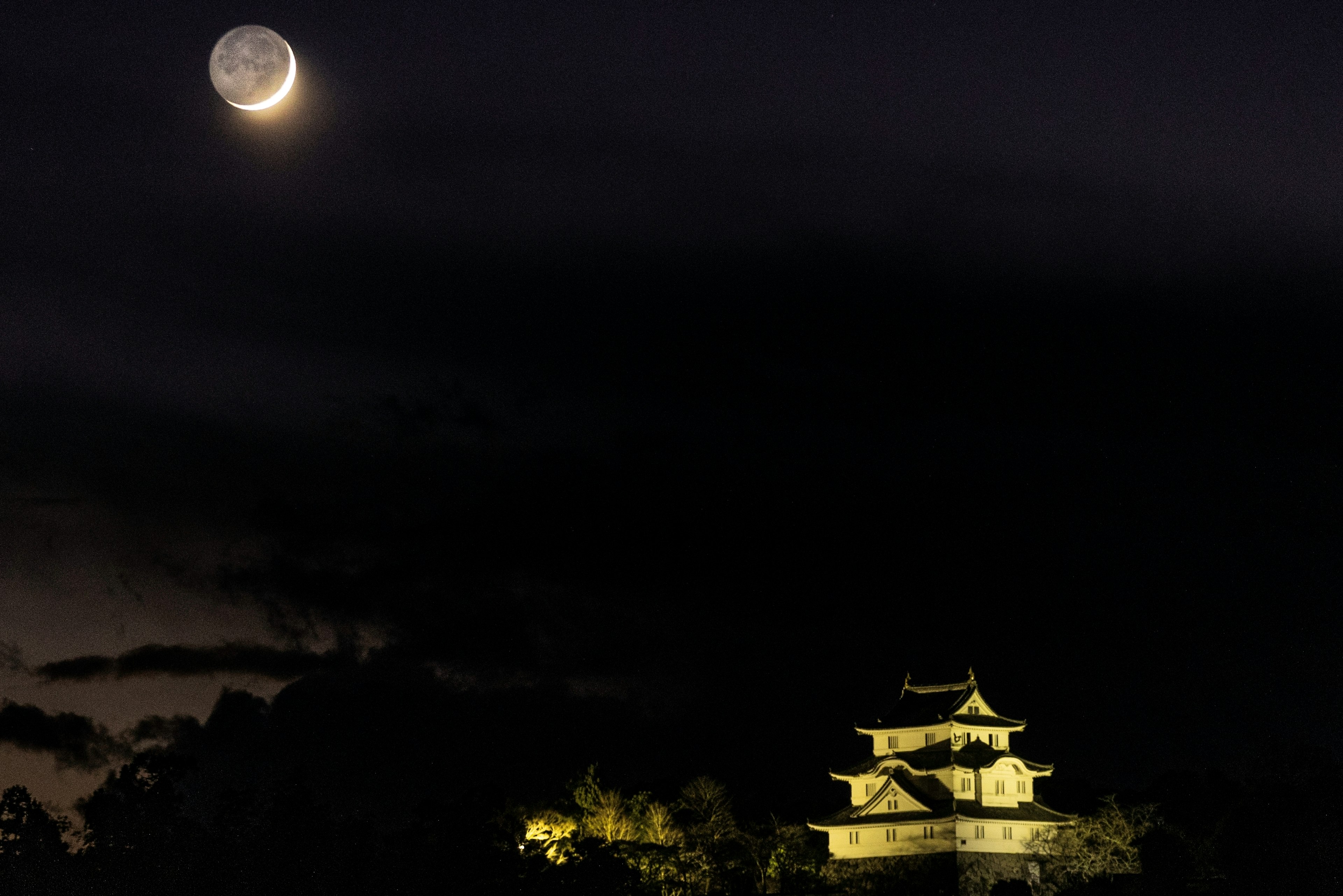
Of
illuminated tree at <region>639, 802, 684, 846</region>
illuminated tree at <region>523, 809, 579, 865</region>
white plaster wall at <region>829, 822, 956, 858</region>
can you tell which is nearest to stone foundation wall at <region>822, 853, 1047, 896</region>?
white plaster wall at <region>829, 822, 956, 858</region>

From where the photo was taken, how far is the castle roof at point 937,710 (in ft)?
282

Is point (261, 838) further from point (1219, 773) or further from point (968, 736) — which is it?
point (1219, 773)

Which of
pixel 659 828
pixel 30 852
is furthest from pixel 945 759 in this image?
pixel 30 852

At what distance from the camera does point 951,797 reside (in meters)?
80.2

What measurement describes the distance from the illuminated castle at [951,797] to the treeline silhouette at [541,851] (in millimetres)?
1826

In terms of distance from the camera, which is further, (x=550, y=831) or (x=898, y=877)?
Answer: (x=550, y=831)

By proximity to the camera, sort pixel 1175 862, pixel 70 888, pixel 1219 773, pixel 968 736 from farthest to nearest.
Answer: pixel 1219 773 → pixel 968 736 → pixel 1175 862 → pixel 70 888

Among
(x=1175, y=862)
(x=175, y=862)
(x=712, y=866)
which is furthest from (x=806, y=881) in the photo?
A: (x=175, y=862)

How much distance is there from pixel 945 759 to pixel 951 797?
9.27 ft

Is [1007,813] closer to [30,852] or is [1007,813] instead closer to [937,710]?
[937,710]

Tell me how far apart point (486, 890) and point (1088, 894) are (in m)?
26.5

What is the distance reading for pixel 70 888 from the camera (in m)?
68.7

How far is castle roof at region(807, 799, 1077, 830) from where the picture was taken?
260ft

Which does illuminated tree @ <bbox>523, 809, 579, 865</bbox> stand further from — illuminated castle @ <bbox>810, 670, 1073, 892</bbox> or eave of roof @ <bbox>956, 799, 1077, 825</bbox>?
eave of roof @ <bbox>956, 799, 1077, 825</bbox>
